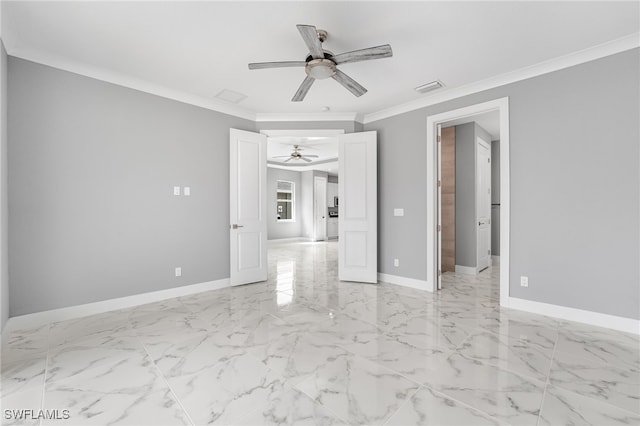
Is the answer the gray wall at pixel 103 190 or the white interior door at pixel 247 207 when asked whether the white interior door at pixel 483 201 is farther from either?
the gray wall at pixel 103 190

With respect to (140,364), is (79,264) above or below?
above

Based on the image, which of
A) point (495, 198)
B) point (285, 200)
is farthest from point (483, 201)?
point (285, 200)

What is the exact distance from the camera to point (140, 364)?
212cm

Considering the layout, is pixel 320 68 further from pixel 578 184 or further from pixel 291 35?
pixel 578 184

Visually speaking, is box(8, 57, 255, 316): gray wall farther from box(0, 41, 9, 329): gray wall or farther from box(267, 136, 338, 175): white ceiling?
box(267, 136, 338, 175): white ceiling

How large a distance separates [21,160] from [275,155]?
20.2 feet

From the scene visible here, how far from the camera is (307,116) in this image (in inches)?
183

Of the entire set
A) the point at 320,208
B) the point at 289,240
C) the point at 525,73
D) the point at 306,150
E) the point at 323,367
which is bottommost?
the point at 323,367

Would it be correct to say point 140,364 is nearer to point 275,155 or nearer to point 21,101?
point 21,101

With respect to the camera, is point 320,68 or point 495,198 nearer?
point 320,68

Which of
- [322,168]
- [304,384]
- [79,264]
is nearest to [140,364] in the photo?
[304,384]

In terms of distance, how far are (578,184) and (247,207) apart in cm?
415

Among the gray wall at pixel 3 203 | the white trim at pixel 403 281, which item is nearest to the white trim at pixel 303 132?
the white trim at pixel 403 281

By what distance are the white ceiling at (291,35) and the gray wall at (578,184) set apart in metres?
0.36
